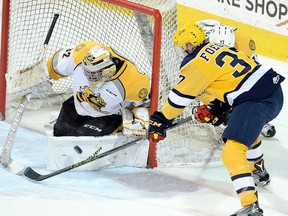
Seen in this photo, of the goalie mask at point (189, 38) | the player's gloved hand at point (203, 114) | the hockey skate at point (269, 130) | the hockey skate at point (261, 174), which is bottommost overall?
the hockey skate at point (269, 130)

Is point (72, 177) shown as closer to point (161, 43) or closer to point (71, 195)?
point (71, 195)

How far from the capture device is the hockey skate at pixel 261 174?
434 centimetres

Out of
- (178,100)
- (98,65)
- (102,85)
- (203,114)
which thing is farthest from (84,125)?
(178,100)

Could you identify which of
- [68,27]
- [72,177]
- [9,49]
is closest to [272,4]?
[68,27]

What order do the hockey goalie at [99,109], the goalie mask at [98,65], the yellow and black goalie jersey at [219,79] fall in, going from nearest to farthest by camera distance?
the yellow and black goalie jersey at [219,79] < the goalie mask at [98,65] < the hockey goalie at [99,109]

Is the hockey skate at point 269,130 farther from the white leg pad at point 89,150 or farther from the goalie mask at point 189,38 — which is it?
the goalie mask at point 189,38

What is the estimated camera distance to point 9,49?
518 centimetres

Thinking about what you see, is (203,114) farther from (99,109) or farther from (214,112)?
(99,109)

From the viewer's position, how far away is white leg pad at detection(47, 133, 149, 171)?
14.4 feet

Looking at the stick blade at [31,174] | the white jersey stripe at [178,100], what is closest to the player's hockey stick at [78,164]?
the stick blade at [31,174]

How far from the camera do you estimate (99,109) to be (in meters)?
4.56

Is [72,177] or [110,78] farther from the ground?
[110,78]

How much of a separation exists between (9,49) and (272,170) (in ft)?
5.77

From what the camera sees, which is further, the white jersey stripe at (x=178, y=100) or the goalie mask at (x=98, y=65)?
the goalie mask at (x=98, y=65)
